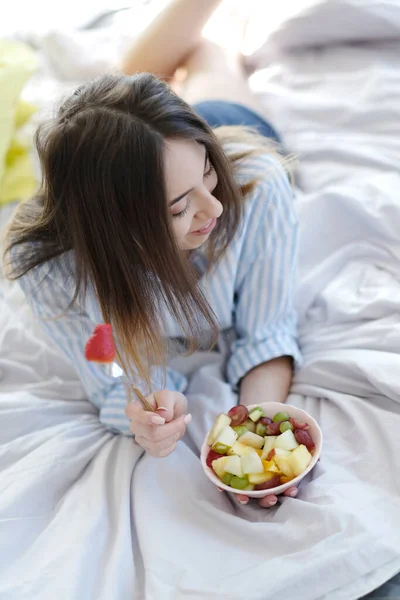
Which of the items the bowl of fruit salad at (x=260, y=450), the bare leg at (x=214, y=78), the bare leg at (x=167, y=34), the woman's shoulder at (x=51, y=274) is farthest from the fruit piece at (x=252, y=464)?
the bare leg at (x=167, y=34)

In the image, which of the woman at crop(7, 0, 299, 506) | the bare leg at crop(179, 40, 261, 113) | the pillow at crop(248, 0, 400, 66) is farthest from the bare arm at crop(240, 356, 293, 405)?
the pillow at crop(248, 0, 400, 66)

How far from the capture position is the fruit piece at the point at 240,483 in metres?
0.89

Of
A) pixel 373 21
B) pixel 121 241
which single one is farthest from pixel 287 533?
pixel 373 21

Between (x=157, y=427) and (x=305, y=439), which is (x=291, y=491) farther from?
(x=157, y=427)

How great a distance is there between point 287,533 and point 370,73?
1064 millimetres

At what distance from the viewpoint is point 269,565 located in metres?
0.83

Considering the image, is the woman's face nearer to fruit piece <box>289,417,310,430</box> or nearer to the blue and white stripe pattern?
the blue and white stripe pattern

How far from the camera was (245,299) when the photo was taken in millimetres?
1175

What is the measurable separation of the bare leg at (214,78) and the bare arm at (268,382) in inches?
25.6

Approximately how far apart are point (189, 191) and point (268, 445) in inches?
13.0

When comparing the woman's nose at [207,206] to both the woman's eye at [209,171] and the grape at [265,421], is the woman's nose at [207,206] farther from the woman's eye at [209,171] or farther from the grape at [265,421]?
the grape at [265,421]

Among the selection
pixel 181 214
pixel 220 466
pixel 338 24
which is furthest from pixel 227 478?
pixel 338 24

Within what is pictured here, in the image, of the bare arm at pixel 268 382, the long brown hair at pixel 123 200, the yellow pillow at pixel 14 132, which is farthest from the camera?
Result: the yellow pillow at pixel 14 132

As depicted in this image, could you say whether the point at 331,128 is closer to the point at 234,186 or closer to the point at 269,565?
the point at 234,186
